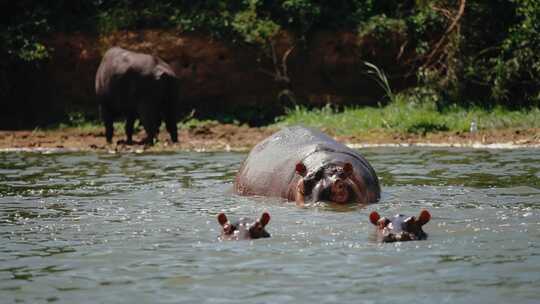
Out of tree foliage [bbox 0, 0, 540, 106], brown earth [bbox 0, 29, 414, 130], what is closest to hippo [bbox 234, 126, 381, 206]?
tree foliage [bbox 0, 0, 540, 106]

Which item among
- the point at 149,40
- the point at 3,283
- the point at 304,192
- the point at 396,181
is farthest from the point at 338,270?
the point at 149,40

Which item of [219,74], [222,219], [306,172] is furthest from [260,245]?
[219,74]

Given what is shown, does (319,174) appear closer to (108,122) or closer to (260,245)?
(260,245)

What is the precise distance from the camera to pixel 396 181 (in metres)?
11.1

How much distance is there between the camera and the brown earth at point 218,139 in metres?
14.9

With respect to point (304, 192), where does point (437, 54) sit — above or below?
above

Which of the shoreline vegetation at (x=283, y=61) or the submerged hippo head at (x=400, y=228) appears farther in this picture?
the shoreline vegetation at (x=283, y=61)

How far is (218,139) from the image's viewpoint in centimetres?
1647

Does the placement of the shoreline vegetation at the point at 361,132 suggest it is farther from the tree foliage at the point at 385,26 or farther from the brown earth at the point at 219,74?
the brown earth at the point at 219,74

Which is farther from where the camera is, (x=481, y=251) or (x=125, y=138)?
(x=125, y=138)

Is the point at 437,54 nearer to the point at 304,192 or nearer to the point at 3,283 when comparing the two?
the point at 304,192

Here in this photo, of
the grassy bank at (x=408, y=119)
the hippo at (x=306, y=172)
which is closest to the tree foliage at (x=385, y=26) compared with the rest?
the grassy bank at (x=408, y=119)

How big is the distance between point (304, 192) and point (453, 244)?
7.65ft

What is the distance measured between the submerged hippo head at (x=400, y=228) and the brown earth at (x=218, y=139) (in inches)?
287
